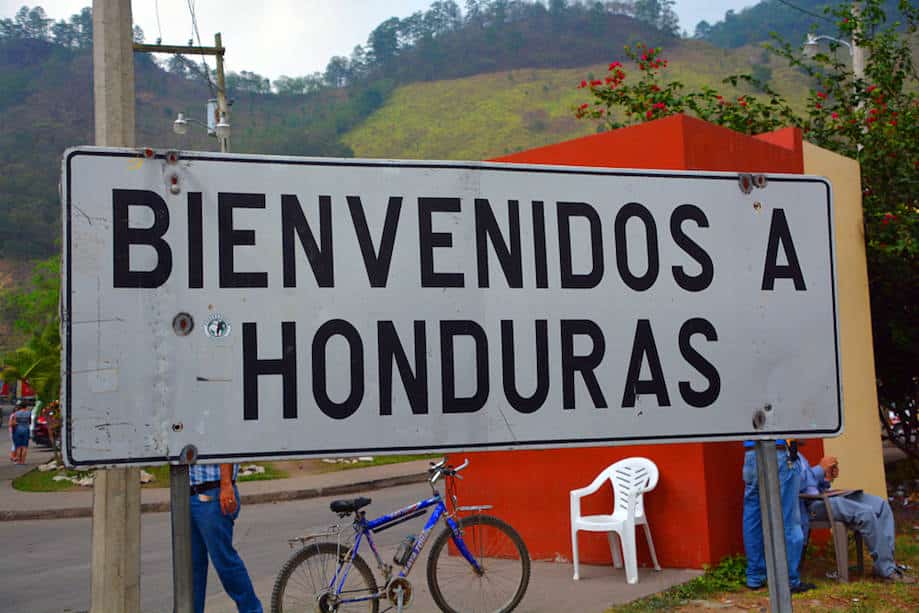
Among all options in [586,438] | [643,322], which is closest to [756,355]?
[643,322]

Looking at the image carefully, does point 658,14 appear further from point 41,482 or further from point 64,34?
point 41,482

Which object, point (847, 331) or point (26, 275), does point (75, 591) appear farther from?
point (26, 275)

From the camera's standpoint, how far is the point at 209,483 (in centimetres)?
591

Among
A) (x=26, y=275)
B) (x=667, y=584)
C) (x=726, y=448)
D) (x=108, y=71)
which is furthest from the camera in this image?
(x=26, y=275)

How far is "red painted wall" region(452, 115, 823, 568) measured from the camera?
7750 mm

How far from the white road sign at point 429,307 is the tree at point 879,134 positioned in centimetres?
890

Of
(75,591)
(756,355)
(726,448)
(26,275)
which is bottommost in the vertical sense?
(75,591)

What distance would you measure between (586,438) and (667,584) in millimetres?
5525

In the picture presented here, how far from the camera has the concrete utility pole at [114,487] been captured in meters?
5.54

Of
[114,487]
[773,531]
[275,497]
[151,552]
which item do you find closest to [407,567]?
[114,487]

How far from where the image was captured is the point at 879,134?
11969mm

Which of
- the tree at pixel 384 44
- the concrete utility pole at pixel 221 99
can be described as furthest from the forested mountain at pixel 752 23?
the concrete utility pole at pixel 221 99

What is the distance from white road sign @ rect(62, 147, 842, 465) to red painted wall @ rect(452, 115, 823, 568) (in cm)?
526

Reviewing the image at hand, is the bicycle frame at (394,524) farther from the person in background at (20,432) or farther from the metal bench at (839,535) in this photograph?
the person in background at (20,432)
